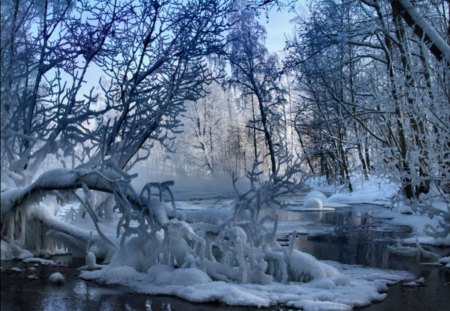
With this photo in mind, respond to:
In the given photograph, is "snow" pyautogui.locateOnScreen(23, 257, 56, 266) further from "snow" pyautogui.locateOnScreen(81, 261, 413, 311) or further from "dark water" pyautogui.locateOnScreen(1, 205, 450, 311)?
"snow" pyautogui.locateOnScreen(81, 261, 413, 311)

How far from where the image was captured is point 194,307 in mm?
5949

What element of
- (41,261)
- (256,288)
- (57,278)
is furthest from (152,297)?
(41,261)

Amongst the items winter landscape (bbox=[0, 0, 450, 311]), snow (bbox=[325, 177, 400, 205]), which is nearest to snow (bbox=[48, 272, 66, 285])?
winter landscape (bbox=[0, 0, 450, 311])

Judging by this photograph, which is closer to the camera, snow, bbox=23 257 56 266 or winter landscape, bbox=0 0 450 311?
winter landscape, bbox=0 0 450 311

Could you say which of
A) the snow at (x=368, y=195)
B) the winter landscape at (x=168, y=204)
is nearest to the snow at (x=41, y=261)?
the winter landscape at (x=168, y=204)

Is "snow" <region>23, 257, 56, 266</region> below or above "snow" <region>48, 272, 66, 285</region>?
above

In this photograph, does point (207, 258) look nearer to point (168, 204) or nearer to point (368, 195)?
point (168, 204)

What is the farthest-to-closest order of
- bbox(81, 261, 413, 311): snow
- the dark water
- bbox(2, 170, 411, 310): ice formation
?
bbox(2, 170, 411, 310): ice formation
bbox(81, 261, 413, 311): snow
the dark water

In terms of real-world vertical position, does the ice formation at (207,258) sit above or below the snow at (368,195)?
below

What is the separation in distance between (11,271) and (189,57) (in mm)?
7649

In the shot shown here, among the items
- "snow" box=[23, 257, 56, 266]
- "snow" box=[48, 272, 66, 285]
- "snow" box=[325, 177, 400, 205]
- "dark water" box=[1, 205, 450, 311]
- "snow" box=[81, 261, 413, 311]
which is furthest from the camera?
"snow" box=[325, 177, 400, 205]

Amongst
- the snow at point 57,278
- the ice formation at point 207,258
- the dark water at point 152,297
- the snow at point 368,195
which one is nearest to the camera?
the dark water at point 152,297

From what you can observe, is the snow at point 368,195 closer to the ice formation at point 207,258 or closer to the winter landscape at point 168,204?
the winter landscape at point 168,204

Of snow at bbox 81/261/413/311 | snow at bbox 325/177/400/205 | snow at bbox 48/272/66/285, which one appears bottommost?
snow at bbox 81/261/413/311
